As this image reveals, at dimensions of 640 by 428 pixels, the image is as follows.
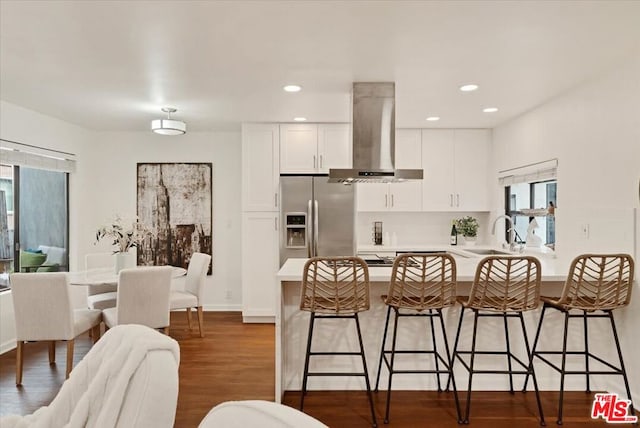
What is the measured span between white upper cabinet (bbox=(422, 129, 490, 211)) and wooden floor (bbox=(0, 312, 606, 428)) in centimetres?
285

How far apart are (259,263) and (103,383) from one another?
4146 mm

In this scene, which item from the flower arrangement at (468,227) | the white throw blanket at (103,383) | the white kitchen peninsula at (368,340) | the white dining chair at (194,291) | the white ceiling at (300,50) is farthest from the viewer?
the flower arrangement at (468,227)

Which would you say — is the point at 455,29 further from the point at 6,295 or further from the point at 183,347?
the point at 6,295

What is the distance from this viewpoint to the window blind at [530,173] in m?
4.14

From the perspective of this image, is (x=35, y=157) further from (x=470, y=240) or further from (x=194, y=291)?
(x=470, y=240)

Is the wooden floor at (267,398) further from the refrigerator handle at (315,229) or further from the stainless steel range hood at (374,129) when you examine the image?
the stainless steel range hood at (374,129)

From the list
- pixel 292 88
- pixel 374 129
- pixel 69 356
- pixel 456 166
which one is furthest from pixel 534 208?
pixel 69 356

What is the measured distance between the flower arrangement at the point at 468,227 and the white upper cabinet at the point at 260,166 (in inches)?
92.7

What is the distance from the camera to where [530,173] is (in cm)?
459

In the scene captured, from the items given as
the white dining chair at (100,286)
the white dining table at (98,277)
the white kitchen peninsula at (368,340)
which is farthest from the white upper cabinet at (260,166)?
Result: the white kitchen peninsula at (368,340)

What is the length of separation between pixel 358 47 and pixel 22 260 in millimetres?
4209

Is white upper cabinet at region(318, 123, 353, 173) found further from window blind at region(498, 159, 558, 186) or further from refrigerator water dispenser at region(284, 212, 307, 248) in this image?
window blind at region(498, 159, 558, 186)

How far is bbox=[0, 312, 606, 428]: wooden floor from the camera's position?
2.80 metres

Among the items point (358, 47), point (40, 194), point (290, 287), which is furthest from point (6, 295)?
point (358, 47)
